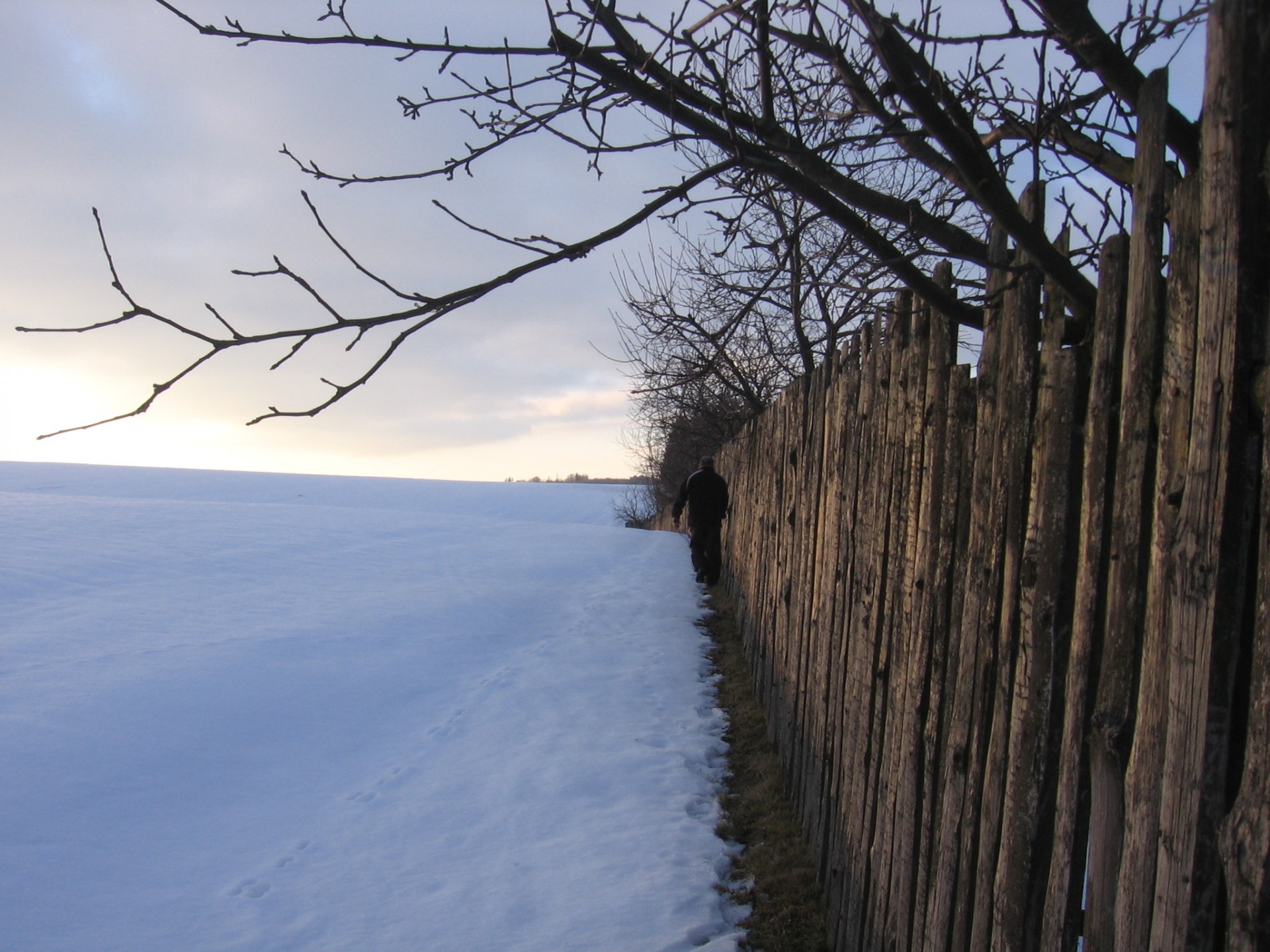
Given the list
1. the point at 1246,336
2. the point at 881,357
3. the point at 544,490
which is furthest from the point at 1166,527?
the point at 544,490

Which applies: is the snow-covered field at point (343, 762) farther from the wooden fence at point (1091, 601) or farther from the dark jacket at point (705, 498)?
the wooden fence at point (1091, 601)

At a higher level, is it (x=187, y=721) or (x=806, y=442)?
(x=806, y=442)

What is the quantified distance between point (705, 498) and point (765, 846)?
694cm

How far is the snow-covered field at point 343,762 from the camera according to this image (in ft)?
11.5

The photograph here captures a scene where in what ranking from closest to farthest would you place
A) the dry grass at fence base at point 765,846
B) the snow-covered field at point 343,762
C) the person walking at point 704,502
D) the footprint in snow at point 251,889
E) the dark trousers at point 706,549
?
the dry grass at fence base at point 765,846
the snow-covered field at point 343,762
the footprint in snow at point 251,889
the person walking at point 704,502
the dark trousers at point 706,549

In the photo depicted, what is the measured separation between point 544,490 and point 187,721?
47.0m

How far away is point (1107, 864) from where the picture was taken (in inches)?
58.7

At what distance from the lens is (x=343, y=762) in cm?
520

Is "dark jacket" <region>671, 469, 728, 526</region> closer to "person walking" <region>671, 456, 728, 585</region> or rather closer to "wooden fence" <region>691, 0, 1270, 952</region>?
→ "person walking" <region>671, 456, 728, 585</region>

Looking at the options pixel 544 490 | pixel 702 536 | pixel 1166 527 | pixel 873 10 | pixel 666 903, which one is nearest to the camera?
pixel 1166 527

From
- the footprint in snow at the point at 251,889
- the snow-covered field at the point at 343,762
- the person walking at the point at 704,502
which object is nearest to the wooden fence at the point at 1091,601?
the snow-covered field at the point at 343,762

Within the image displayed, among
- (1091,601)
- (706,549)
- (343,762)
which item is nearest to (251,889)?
(343,762)

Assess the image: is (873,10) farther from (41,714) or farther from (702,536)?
(702,536)

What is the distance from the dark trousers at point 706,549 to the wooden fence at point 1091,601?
25.8ft
